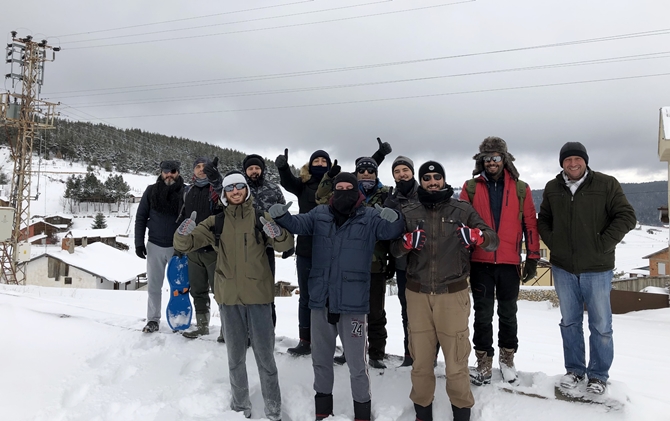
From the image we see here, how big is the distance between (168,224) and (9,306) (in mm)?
3240

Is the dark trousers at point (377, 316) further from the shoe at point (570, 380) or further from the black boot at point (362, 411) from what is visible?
the shoe at point (570, 380)

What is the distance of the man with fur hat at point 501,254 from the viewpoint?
3.45 metres

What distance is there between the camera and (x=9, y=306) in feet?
19.5

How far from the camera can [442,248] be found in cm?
315

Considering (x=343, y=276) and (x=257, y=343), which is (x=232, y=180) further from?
(x=257, y=343)

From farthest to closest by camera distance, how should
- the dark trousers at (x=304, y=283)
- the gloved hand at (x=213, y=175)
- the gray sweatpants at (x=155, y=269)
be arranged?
1. the gray sweatpants at (x=155, y=269)
2. the gloved hand at (x=213, y=175)
3. the dark trousers at (x=304, y=283)

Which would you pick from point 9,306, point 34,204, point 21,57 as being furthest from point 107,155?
point 9,306

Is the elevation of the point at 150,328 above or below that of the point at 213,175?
below

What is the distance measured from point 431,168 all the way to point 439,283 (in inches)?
37.5

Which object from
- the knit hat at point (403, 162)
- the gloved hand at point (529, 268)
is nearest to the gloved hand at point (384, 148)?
the knit hat at point (403, 162)

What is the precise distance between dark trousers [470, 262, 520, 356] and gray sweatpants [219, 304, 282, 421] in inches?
73.5

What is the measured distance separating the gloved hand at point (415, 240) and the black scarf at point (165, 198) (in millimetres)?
3218

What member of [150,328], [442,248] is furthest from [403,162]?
[150,328]

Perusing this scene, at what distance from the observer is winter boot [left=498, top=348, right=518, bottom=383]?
11.7 ft
